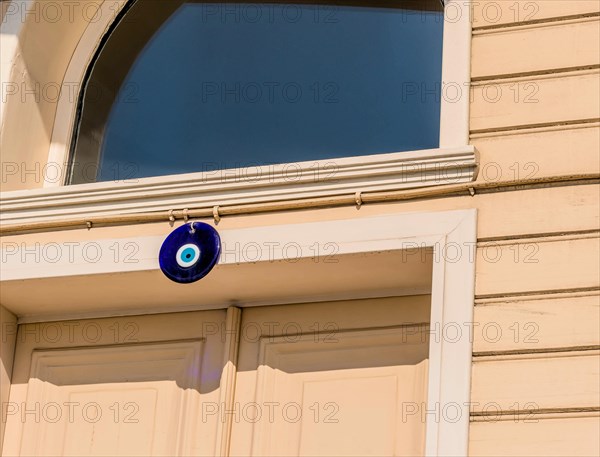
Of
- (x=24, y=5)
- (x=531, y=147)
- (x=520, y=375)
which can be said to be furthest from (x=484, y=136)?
(x=24, y=5)

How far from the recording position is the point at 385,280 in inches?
179

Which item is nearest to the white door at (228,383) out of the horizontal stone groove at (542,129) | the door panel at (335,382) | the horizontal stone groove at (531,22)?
the door panel at (335,382)

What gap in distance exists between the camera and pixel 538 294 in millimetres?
4137

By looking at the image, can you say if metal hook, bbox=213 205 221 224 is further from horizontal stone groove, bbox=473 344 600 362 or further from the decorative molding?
horizontal stone groove, bbox=473 344 600 362

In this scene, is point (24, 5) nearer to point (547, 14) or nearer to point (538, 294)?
point (547, 14)

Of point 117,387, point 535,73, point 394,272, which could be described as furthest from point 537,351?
point 117,387

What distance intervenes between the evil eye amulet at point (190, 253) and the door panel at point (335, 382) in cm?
36

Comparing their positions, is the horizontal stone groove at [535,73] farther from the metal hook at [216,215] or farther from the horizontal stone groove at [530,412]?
the horizontal stone groove at [530,412]

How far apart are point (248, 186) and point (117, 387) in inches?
33.4

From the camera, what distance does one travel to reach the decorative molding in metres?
4.42

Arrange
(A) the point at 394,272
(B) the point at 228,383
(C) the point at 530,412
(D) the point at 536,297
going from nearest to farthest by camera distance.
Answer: (C) the point at 530,412
(D) the point at 536,297
(A) the point at 394,272
(B) the point at 228,383

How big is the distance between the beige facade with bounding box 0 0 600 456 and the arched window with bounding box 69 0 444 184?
0.79 feet

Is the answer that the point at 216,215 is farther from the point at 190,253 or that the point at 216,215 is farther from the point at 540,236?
the point at 540,236

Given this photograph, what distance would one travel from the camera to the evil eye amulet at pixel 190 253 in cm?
453
